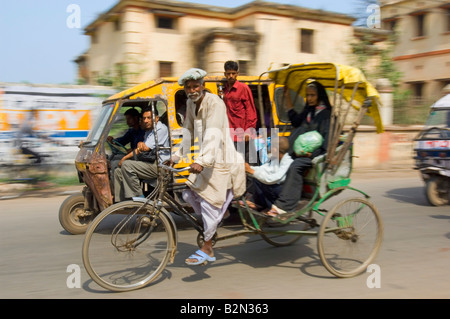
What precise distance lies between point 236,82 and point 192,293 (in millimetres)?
3178

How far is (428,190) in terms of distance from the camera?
809 centimetres

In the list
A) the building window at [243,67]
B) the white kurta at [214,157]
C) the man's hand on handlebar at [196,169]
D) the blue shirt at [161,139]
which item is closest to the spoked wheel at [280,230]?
the white kurta at [214,157]

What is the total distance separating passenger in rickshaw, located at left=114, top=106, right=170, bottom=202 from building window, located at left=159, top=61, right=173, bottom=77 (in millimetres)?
11648

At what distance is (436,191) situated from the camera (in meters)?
8.09

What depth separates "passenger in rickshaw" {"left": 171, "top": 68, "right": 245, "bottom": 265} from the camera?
3.94m

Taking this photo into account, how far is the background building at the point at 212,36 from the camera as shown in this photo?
1664cm

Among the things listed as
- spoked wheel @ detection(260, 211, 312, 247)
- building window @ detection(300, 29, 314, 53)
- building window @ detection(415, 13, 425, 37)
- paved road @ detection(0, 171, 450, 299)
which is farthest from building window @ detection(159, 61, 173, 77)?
building window @ detection(415, 13, 425, 37)

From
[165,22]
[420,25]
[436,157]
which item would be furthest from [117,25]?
[420,25]

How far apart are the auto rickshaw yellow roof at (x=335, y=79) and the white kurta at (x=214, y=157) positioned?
4.22 feet

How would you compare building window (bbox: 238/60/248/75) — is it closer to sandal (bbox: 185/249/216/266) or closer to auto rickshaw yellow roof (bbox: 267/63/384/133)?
auto rickshaw yellow roof (bbox: 267/63/384/133)

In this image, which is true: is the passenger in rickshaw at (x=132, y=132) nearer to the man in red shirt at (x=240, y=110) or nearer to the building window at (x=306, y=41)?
the man in red shirt at (x=240, y=110)

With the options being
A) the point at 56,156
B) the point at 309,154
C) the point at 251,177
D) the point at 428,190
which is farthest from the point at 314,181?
the point at 56,156
